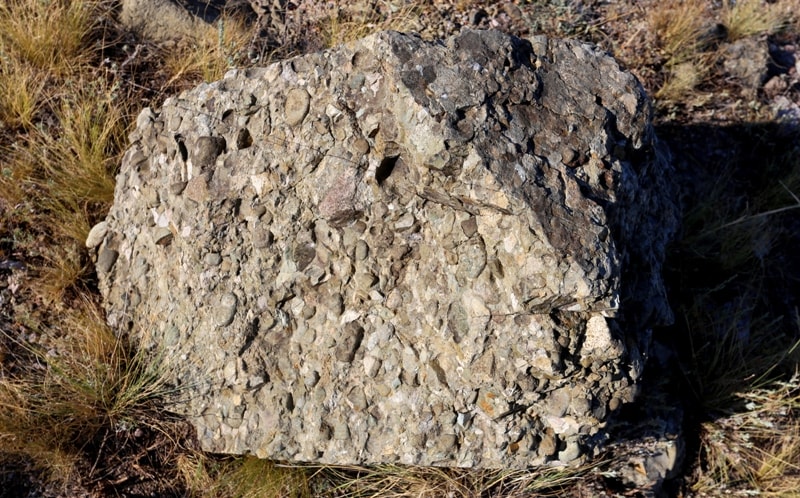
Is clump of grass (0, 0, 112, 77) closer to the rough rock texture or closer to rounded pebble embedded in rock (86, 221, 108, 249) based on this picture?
rounded pebble embedded in rock (86, 221, 108, 249)

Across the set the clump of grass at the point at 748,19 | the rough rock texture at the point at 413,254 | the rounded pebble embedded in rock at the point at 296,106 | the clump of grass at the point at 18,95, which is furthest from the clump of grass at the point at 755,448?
the clump of grass at the point at 18,95

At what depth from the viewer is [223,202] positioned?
2.57 m

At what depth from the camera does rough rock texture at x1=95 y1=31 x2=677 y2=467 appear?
220 cm

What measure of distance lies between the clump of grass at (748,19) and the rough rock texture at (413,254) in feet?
7.00

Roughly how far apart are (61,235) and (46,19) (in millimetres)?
1199

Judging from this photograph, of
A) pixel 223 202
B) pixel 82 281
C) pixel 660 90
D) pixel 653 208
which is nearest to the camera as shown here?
pixel 223 202

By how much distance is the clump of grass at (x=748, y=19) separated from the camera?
13.7 ft

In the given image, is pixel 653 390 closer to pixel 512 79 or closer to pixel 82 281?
pixel 512 79

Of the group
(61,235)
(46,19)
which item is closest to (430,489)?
(61,235)

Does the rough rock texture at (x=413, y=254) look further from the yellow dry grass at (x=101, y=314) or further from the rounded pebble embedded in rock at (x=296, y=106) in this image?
the yellow dry grass at (x=101, y=314)

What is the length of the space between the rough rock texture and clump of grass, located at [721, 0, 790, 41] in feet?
7.00

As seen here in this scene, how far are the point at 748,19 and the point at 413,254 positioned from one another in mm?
3187

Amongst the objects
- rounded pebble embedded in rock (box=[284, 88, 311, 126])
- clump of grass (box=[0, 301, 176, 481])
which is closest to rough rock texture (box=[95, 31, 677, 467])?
rounded pebble embedded in rock (box=[284, 88, 311, 126])

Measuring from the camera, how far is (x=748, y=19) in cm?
418
